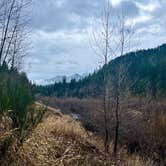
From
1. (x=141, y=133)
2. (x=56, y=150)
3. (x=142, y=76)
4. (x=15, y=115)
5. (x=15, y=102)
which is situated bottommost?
(x=141, y=133)

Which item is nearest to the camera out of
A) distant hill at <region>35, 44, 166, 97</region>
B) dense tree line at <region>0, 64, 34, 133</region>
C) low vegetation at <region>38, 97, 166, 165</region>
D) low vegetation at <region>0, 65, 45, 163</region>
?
low vegetation at <region>0, 65, 45, 163</region>

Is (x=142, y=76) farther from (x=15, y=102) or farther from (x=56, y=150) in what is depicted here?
(x=15, y=102)

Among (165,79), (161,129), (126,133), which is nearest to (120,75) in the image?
(161,129)

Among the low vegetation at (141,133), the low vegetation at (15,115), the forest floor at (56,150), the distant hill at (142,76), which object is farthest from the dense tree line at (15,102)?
the distant hill at (142,76)

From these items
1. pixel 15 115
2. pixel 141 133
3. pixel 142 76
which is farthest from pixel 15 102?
pixel 142 76

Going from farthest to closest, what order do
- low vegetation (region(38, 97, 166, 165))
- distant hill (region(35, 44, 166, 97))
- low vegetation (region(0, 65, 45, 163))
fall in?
1. distant hill (region(35, 44, 166, 97))
2. low vegetation (region(38, 97, 166, 165))
3. low vegetation (region(0, 65, 45, 163))

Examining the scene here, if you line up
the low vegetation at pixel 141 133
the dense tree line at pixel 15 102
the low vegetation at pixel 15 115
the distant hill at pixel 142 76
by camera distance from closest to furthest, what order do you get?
the low vegetation at pixel 15 115 → the dense tree line at pixel 15 102 → the low vegetation at pixel 141 133 → the distant hill at pixel 142 76

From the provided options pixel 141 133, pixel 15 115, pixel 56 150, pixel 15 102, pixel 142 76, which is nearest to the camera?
pixel 15 115

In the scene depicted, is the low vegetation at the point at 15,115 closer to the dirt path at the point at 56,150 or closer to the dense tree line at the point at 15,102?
the dense tree line at the point at 15,102

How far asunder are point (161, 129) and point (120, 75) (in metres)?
4.05

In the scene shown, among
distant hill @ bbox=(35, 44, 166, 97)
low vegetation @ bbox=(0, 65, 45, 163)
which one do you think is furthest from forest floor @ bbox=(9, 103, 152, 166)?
distant hill @ bbox=(35, 44, 166, 97)

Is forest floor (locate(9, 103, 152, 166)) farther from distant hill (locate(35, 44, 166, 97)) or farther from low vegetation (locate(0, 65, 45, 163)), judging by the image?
distant hill (locate(35, 44, 166, 97))

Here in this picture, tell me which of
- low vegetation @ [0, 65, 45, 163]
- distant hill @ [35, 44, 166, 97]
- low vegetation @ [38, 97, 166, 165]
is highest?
distant hill @ [35, 44, 166, 97]

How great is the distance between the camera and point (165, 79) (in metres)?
75.5
